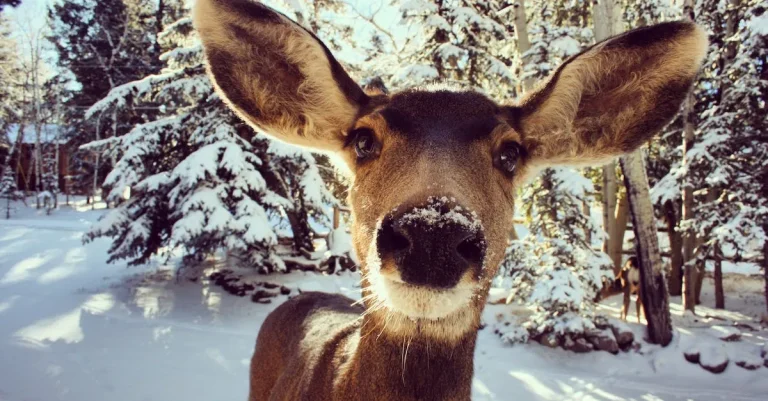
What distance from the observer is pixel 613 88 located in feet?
8.13

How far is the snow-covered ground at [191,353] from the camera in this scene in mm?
5867

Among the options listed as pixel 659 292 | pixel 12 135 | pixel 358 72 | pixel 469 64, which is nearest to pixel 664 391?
pixel 659 292

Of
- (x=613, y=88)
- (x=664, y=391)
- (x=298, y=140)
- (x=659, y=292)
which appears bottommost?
(x=664, y=391)

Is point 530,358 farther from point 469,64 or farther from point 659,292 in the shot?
point 469,64

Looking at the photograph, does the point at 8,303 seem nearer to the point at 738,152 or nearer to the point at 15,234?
the point at 15,234

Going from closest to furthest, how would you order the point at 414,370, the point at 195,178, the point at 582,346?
1. the point at 414,370
2. the point at 582,346
3. the point at 195,178

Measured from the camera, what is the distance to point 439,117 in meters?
2.01

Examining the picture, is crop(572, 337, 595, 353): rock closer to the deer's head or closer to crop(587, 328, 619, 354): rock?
crop(587, 328, 619, 354): rock

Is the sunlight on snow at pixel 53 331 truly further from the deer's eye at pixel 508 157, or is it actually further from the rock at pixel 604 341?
the rock at pixel 604 341

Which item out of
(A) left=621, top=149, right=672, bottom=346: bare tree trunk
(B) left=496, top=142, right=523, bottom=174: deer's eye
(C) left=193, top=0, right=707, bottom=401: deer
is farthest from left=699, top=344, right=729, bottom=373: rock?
(B) left=496, top=142, right=523, bottom=174: deer's eye

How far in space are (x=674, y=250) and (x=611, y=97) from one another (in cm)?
1235

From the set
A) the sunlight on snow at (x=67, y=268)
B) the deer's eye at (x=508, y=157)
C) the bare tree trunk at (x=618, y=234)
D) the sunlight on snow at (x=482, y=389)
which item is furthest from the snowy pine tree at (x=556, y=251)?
the sunlight on snow at (x=67, y=268)

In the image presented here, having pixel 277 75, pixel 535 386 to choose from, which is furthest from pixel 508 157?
pixel 535 386

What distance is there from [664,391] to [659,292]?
1850mm
